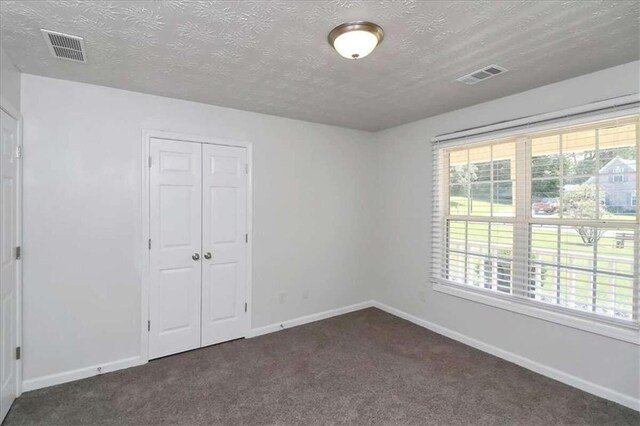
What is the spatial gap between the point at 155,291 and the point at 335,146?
269 centimetres

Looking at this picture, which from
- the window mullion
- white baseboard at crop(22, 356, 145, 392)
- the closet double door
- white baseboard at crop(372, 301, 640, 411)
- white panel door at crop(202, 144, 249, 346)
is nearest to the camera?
white baseboard at crop(372, 301, 640, 411)

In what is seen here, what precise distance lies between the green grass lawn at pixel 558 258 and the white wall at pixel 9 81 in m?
4.04

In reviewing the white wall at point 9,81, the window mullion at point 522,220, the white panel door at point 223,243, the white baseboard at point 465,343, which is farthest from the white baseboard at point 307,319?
the white wall at point 9,81

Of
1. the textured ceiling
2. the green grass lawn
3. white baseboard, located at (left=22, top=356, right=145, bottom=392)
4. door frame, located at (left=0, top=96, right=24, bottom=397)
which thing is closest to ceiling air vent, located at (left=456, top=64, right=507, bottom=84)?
the textured ceiling

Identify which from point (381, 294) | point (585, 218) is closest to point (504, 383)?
point (585, 218)

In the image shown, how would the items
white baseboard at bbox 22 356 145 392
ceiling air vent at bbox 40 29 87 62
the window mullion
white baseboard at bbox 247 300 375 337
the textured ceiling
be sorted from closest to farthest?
the textured ceiling
ceiling air vent at bbox 40 29 87 62
white baseboard at bbox 22 356 145 392
the window mullion
white baseboard at bbox 247 300 375 337

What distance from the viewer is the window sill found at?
7.72 ft

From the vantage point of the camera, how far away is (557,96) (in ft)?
8.79

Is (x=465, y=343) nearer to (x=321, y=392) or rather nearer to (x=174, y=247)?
(x=321, y=392)

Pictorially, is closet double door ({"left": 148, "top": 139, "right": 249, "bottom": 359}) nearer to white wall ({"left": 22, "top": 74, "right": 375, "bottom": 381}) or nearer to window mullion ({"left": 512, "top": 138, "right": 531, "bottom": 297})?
white wall ({"left": 22, "top": 74, "right": 375, "bottom": 381})

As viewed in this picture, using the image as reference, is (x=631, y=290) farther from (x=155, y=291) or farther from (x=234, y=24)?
(x=155, y=291)

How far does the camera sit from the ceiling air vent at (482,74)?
2.39 metres

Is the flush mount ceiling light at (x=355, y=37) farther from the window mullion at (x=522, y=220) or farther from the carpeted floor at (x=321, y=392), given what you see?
the carpeted floor at (x=321, y=392)

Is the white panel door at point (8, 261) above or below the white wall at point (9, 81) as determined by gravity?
below
